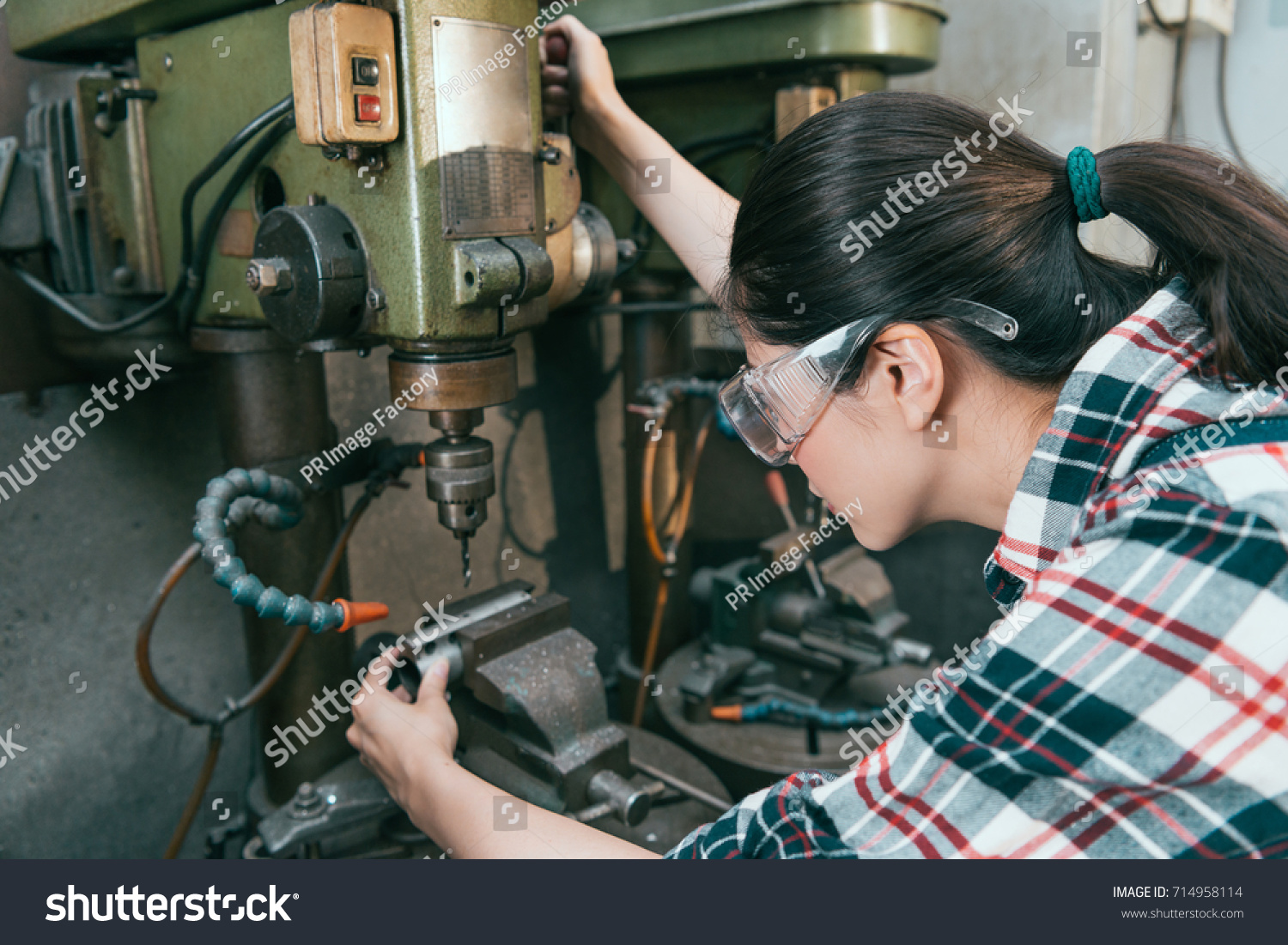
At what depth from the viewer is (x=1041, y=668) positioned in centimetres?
59

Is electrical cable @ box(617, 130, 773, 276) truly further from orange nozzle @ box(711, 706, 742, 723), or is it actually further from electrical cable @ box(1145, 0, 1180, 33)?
electrical cable @ box(1145, 0, 1180, 33)

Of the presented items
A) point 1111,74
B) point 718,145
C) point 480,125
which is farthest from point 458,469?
point 1111,74

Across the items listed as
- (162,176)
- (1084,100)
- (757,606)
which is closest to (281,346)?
(162,176)

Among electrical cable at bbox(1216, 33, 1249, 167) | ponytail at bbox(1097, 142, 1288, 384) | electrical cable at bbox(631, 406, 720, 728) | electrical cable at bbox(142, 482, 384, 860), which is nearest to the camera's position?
ponytail at bbox(1097, 142, 1288, 384)

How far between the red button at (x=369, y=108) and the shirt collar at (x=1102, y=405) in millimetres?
610

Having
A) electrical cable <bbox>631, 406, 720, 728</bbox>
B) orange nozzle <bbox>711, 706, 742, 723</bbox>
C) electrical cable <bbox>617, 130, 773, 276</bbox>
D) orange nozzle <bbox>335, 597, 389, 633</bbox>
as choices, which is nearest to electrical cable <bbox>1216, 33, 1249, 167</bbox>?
electrical cable <bbox>617, 130, 773, 276</bbox>

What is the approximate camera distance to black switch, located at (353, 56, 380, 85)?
0.83 meters

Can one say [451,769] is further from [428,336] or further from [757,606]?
[757,606]

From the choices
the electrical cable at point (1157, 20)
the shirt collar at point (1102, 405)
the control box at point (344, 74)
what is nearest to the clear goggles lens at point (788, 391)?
the shirt collar at point (1102, 405)

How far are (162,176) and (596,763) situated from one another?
0.83 meters

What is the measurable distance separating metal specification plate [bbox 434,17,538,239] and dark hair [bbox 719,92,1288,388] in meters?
0.26

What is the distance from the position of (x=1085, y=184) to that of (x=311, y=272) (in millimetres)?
659

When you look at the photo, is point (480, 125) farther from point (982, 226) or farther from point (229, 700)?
point (229, 700)

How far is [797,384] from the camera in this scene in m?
0.82
